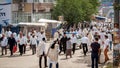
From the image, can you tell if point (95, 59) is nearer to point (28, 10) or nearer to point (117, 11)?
point (117, 11)

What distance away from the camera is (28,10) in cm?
6238

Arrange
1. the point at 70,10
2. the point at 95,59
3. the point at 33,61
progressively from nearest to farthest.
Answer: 1. the point at 95,59
2. the point at 33,61
3. the point at 70,10

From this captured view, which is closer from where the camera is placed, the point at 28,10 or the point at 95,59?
the point at 95,59

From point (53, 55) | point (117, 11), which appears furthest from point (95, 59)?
point (117, 11)

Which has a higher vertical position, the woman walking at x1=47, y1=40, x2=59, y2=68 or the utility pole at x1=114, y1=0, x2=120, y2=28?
the utility pole at x1=114, y1=0, x2=120, y2=28

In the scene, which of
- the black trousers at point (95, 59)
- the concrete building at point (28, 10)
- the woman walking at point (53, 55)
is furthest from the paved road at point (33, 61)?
the concrete building at point (28, 10)

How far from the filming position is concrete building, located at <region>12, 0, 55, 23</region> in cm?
6047

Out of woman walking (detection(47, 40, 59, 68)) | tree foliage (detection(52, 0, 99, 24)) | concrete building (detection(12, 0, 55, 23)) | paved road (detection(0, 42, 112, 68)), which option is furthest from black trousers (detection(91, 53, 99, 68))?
tree foliage (detection(52, 0, 99, 24))

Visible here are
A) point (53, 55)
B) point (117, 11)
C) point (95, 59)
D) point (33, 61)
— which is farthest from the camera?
point (33, 61)

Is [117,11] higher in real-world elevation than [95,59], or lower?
higher

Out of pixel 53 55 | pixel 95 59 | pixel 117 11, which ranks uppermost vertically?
pixel 117 11

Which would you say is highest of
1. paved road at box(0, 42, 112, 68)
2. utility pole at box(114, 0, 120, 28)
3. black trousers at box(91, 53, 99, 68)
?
utility pole at box(114, 0, 120, 28)

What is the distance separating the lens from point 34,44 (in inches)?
1247

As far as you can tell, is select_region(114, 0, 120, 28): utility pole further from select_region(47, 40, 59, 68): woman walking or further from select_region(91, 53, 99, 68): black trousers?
select_region(47, 40, 59, 68): woman walking
